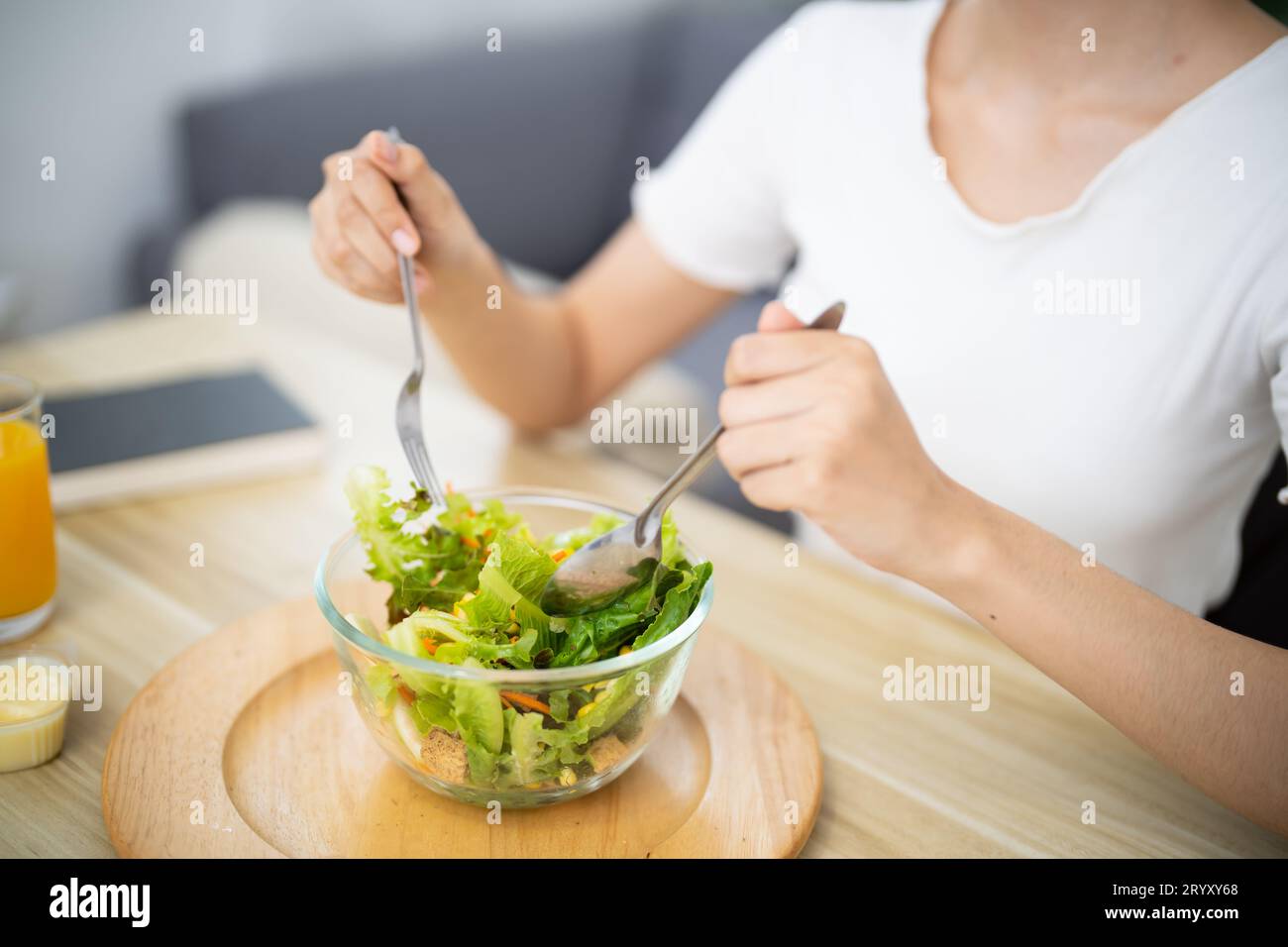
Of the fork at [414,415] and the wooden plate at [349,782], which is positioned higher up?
the fork at [414,415]

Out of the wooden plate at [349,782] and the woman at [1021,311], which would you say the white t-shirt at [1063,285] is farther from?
the wooden plate at [349,782]

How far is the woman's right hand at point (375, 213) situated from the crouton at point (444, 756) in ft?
1.67

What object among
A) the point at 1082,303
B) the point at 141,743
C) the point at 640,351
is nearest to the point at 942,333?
the point at 1082,303

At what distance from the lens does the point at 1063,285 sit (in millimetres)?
1137

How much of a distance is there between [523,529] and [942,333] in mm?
554

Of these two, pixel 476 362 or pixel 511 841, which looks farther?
pixel 476 362

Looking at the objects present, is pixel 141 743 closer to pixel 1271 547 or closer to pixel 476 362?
pixel 476 362

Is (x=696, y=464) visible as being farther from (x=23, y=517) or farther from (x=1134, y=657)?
(x=23, y=517)

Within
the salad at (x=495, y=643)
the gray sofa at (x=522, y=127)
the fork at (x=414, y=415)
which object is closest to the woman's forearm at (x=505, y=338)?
the fork at (x=414, y=415)

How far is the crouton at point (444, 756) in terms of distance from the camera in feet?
2.48

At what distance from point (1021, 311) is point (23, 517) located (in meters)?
1.00

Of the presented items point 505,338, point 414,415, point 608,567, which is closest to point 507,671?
point 608,567
